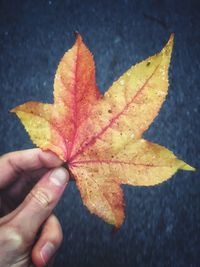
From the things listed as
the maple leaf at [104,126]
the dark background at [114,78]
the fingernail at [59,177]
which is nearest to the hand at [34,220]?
the fingernail at [59,177]

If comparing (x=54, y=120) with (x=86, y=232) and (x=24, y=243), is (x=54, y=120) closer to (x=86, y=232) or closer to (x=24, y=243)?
(x=24, y=243)

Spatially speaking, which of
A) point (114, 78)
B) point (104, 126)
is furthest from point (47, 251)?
point (114, 78)

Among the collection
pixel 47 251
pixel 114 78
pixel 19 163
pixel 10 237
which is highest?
pixel 114 78

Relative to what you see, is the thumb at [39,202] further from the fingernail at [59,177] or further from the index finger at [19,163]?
the index finger at [19,163]

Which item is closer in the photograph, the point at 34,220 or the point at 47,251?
the point at 34,220

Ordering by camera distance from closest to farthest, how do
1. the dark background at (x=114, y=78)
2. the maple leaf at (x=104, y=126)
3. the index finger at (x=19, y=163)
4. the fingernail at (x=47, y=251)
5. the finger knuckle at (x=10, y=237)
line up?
the maple leaf at (x=104, y=126), the finger knuckle at (x=10, y=237), the fingernail at (x=47, y=251), the index finger at (x=19, y=163), the dark background at (x=114, y=78)

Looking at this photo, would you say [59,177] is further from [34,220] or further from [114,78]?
[114,78]
